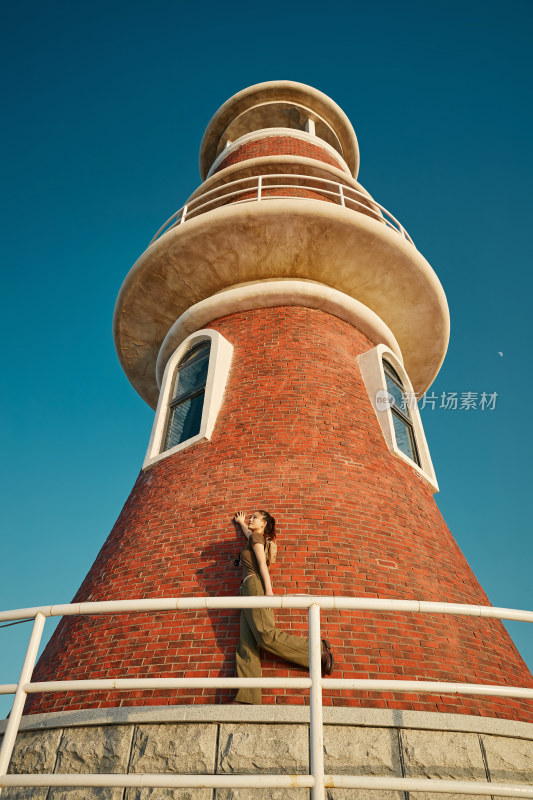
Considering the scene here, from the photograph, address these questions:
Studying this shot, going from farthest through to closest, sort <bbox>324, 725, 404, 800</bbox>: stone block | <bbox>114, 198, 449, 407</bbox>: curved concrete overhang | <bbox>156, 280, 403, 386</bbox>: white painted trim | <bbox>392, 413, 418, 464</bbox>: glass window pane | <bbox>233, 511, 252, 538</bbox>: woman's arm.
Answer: <bbox>114, 198, 449, 407</bbox>: curved concrete overhang < <bbox>156, 280, 403, 386</bbox>: white painted trim < <bbox>392, 413, 418, 464</bbox>: glass window pane < <bbox>233, 511, 252, 538</bbox>: woman's arm < <bbox>324, 725, 404, 800</bbox>: stone block

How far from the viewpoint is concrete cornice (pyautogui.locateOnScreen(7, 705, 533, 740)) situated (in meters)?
4.02

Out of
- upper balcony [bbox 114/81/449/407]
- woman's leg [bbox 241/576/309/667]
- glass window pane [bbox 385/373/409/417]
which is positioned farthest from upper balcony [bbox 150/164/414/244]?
woman's leg [bbox 241/576/309/667]

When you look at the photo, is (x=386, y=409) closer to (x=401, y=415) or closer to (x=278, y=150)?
(x=401, y=415)

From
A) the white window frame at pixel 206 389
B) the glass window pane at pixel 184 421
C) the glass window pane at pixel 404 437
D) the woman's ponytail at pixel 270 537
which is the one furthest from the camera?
the glass window pane at pixel 404 437

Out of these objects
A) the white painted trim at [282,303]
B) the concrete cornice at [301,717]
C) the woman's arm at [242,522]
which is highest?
the white painted trim at [282,303]

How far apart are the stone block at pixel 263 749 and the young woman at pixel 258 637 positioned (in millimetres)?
338

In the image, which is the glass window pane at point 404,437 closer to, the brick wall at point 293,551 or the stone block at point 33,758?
the brick wall at point 293,551

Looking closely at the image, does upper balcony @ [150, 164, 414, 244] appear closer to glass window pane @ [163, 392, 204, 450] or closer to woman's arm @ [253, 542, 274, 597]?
glass window pane @ [163, 392, 204, 450]

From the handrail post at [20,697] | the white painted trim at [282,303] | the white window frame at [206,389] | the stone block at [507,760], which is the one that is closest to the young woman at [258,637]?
the stone block at [507,760]

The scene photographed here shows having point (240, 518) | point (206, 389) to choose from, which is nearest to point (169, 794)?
point (240, 518)

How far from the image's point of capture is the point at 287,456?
6707 mm

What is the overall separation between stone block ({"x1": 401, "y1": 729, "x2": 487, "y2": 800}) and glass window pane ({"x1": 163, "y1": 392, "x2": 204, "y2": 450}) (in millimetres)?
4787

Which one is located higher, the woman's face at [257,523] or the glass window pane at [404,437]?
the glass window pane at [404,437]

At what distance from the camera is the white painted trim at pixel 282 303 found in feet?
29.1
